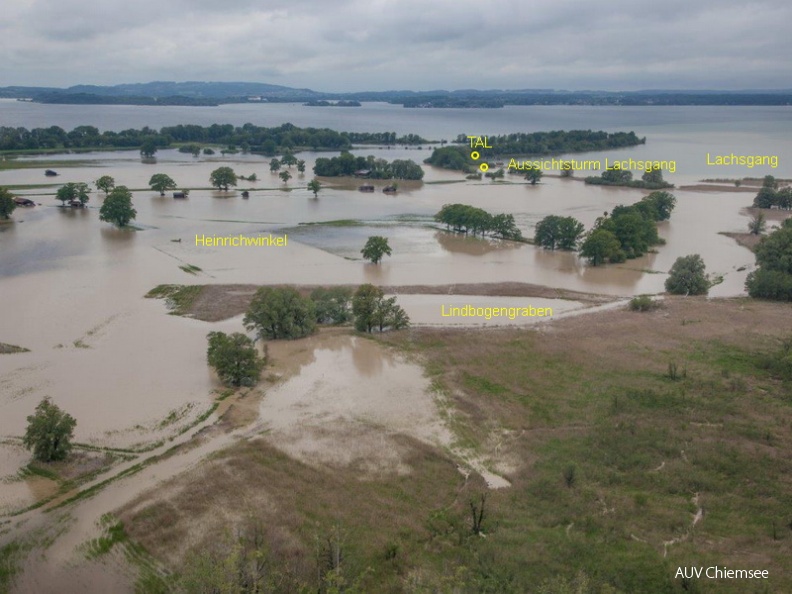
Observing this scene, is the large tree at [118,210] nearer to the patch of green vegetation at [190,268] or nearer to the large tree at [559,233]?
the patch of green vegetation at [190,268]

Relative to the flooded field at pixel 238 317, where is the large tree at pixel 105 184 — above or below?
above

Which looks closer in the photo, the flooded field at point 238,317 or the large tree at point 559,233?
the flooded field at point 238,317

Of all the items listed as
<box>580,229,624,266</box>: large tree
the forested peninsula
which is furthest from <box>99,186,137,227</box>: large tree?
the forested peninsula

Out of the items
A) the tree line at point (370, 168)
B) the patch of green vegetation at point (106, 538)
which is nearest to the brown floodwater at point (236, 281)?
the patch of green vegetation at point (106, 538)

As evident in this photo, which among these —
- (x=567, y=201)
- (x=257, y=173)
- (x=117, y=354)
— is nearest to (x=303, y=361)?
(x=117, y=354)

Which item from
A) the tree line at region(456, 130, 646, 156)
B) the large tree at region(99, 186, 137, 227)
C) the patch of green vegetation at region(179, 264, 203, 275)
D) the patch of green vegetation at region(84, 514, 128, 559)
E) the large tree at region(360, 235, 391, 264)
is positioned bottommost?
the patch of green vegetation at region(84, 514, 128, 559)

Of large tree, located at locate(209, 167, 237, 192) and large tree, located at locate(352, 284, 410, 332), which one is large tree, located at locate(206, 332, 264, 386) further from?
large tree, located at locate(209, 167, 237, 192)
